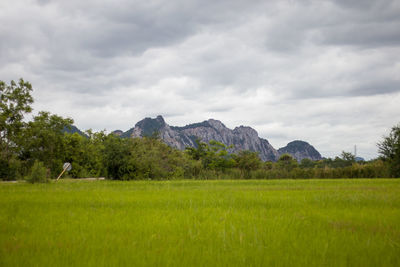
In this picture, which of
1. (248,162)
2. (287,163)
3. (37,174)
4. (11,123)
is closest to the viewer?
(37,174)

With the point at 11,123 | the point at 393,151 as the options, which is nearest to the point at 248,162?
the point at 393,151

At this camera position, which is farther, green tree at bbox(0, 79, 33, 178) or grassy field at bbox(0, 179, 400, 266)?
green tree at bbox(0, 79, 33, 178)

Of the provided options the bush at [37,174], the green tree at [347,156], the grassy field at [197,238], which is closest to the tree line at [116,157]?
the bush at [37,174]

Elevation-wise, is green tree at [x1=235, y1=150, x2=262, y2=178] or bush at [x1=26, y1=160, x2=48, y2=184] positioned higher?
green tree at [x1=235, y1=150, x2=262, y2=178]

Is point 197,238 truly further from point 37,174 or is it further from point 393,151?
point 393,151

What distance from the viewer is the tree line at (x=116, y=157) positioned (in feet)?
74.9

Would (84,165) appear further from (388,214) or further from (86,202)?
(388,214)

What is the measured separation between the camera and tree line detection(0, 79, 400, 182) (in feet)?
74.9

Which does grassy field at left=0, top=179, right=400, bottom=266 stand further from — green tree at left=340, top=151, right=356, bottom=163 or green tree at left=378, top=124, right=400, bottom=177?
green tree at left=340, top=151, right=356, bottom=163

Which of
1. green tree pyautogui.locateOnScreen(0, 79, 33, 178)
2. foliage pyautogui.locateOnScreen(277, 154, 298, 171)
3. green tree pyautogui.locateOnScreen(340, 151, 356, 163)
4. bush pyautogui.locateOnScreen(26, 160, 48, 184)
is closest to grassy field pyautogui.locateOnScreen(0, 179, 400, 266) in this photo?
bush pyautogui.locateOnScreen(26, 160, 48, 184)

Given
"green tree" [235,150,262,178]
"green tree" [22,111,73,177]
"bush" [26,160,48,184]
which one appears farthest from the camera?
"green tree" [235,150,262,178]

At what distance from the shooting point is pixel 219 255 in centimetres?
341

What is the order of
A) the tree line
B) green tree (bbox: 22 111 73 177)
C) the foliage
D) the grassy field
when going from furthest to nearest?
1. the foliage
2. green tree (bbox: 22 111 73 177)
3. the tree line
4. the grassy field

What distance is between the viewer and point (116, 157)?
73.2ft
